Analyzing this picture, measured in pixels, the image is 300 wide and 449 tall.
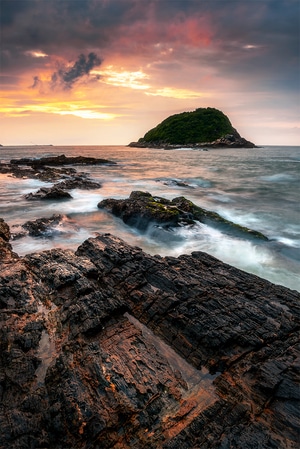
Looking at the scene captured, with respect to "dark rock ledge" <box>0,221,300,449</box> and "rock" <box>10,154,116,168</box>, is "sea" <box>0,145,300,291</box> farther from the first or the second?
"rock" <box>10,154,116,168</box>

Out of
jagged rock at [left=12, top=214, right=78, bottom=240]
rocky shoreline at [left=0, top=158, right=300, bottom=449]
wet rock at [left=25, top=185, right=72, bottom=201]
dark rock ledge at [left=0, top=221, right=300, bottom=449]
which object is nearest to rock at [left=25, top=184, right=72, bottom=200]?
wet rock at [left=25, top=185, right=72, bottom=201]

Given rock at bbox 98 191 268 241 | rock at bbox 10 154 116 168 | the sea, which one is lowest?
the sea

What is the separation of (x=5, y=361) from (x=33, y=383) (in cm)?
66

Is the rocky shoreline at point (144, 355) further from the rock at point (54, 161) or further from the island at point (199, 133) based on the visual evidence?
the island at point (199, 133)

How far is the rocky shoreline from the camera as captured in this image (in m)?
3.86

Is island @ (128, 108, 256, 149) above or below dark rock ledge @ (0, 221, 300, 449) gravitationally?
above

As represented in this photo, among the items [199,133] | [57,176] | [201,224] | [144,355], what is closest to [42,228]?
[201,224]

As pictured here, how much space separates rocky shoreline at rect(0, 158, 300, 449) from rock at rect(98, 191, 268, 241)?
5513mm

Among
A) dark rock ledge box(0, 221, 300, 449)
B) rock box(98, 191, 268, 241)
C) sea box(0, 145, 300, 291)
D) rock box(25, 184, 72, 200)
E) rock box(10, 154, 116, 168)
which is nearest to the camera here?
dark rock ledge box(0, 221, 300, 449)

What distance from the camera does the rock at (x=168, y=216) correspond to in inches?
530

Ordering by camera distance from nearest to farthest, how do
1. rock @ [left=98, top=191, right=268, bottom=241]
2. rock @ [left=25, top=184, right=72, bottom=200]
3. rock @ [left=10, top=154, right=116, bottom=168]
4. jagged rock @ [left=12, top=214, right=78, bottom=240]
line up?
jagged rock @ [left=12, top=214, right=78, bottom=240]
rock @ [left=98, top=191, right=268, bottom=241]
rock @ [left=25, top=184, right=72, bottom=200]
rock @ [left=10, top=154, right=116, bottom=168]

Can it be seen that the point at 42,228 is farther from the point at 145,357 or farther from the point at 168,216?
the point at 145,357

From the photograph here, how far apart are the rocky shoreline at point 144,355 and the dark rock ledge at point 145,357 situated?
0.02 meters

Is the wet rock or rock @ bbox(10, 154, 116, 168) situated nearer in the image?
the wet rock
